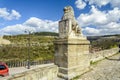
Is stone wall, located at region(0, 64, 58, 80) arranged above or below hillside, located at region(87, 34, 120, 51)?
above

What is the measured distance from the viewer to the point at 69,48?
6762 millimetres

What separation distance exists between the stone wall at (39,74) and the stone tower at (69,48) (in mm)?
352

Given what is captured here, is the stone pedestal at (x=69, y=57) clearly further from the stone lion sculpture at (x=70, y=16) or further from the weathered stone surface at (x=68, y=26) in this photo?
the stone lion sculpture at (x=70, y=16)

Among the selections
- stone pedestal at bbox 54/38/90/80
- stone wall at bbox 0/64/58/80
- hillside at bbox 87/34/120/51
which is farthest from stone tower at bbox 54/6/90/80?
hillside at bbox 87/34/120/51

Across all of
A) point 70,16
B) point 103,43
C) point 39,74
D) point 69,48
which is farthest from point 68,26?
point 103,43

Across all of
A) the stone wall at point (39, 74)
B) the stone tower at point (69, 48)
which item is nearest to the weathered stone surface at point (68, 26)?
the stone tower at point (69, 48)

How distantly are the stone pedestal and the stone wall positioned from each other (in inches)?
13.9

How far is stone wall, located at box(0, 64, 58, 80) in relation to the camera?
4.82 m

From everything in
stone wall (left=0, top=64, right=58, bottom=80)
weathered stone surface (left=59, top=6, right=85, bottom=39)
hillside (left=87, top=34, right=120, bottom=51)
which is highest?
weathered stone surface (left=59, top=6, right=85, bottom=39)

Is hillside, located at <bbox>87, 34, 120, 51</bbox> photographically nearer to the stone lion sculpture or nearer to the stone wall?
the stone lion sculpture

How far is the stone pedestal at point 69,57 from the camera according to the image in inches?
262

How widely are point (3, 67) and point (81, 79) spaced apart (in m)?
6.38

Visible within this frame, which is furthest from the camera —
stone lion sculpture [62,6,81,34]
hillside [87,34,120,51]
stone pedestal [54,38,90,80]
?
hillside [87,34,120,51]

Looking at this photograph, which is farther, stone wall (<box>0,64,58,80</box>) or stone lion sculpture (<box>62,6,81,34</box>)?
stone lion sculpture (<box>62,6,81,34</box>)
